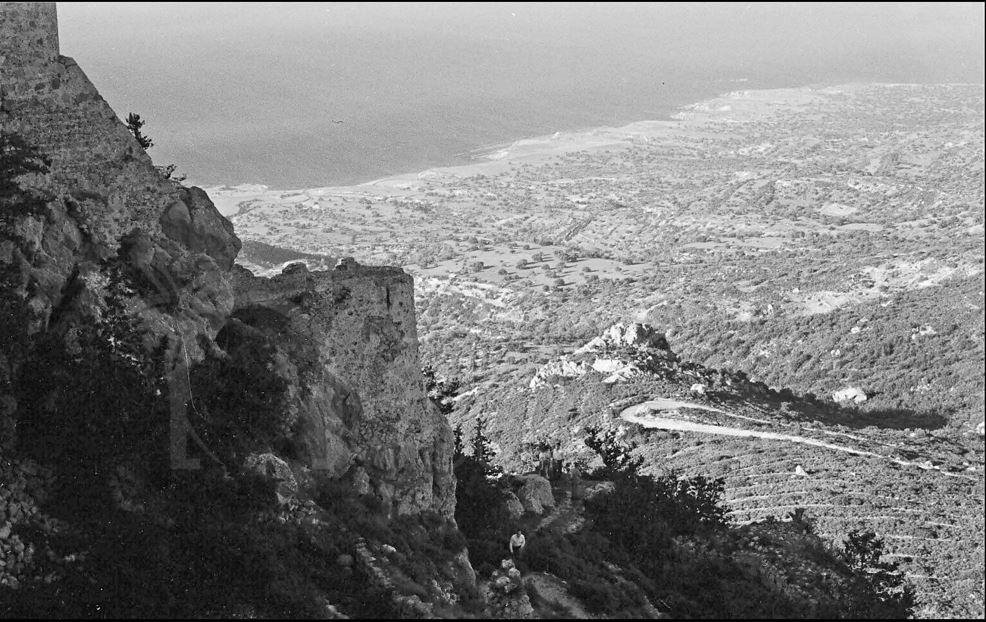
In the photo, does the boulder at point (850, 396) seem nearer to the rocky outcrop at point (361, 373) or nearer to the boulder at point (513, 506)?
the boulder at point (513, 506)

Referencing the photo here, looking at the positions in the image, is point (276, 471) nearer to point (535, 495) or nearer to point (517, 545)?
point (517, 545)

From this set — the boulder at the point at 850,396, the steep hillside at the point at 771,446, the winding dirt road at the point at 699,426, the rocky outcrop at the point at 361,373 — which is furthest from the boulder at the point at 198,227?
the boulder at the point at 850,396

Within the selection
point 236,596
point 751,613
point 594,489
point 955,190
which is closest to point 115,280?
point 236,596

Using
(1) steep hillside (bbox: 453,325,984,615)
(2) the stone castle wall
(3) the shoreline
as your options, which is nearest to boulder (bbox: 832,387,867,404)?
(1) steep hillside (bbox: 453,325,984,615)

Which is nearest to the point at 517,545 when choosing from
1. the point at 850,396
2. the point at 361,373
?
the point at 361,373

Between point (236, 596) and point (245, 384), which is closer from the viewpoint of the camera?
point (236, 596)

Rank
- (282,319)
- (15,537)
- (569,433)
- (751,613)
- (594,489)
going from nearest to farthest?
(15,537), (282,319), (751,613), (594,489), (569,433)

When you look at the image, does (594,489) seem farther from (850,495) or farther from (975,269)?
(975,269)
